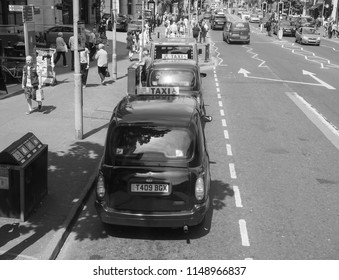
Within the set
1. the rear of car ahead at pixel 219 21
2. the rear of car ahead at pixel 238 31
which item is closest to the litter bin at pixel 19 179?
the rear of car ahead at pixel 238 31

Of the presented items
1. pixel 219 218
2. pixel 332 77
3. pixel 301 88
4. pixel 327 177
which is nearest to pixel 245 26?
pixel 332 77

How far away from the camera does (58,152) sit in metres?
10.8

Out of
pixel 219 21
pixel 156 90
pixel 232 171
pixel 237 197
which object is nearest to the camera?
pixel 237 197

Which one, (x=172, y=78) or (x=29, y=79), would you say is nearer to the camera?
(x=172, y=78)

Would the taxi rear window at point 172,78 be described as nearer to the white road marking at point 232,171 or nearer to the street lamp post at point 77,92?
the street lamp post at point 77,92

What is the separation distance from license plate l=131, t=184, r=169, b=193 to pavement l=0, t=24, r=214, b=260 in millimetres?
1332

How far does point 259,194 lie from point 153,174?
298cm

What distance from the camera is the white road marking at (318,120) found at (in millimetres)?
13242

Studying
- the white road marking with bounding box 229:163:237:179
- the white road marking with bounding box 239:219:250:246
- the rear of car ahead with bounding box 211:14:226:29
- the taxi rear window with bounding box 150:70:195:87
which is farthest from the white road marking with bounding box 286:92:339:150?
the rear of car ahead with bounding box 211:14:226:29

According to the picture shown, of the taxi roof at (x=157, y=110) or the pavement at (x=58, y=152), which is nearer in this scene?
the pavement at (x=58, y=152)

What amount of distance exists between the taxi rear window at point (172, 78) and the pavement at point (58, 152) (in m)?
2.00

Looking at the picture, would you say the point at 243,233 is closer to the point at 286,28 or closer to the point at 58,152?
the point at 58,152

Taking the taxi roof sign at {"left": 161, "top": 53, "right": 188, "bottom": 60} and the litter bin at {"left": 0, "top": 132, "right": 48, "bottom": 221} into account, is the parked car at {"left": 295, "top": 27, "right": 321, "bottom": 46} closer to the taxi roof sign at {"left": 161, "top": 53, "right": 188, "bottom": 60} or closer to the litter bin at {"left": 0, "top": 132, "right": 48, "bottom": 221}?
the taxi roof sign at {"left": 161, "top": 53, "right": 188, "bottom": 60}

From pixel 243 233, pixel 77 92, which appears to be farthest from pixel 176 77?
pixel 243 233
